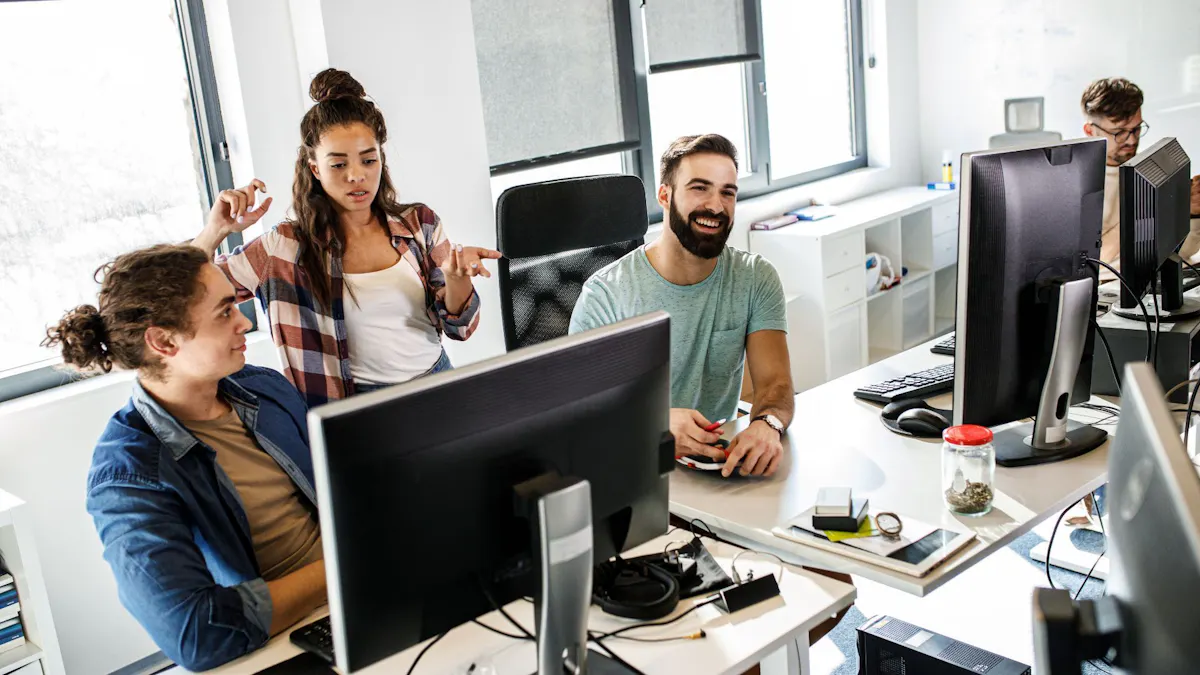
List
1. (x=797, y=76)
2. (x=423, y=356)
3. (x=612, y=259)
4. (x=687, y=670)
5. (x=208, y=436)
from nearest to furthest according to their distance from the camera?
(x=687, y=670) → (x=208, y=436) → (x=423, y=356) → (x=612, y=259) → (x=797, y=76)

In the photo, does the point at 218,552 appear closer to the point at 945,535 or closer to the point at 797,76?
the point at 945,535

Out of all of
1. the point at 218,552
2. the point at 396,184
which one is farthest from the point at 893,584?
the point at 396,184

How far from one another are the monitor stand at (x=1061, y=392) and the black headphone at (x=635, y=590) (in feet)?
2.34

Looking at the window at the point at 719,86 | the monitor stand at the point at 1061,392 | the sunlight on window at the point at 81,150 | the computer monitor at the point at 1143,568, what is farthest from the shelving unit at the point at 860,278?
the computer monitor at the point at 1143,568

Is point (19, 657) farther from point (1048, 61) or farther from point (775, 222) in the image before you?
point (1048, 61)

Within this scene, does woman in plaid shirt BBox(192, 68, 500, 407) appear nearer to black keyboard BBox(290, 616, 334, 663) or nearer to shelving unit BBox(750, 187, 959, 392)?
black keyboard BBox(290, 616, 334, 663)

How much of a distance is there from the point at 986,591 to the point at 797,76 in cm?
304

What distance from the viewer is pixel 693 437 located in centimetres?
203

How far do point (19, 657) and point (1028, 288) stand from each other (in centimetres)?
215

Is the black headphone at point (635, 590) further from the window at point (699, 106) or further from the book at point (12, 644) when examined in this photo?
the window at point (699, 106)

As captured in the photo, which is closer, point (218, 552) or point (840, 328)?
point (218, 552)

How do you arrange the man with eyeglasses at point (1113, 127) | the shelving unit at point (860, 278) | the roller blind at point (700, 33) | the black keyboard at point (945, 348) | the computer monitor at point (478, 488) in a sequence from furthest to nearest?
the shelving unit at point (860, 278)
the roller blind at point (700, 33)
the man with eyeglasses at point (1113, 127)
the black keyboard at point (945, 348)
the computer monitor at point (478, 488)

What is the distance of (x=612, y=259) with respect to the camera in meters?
2.83

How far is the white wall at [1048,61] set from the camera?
4.72m
